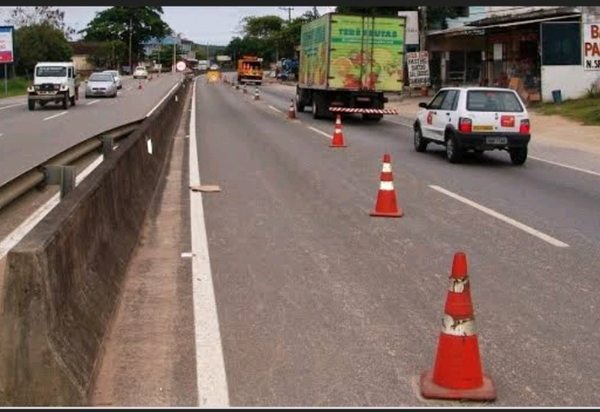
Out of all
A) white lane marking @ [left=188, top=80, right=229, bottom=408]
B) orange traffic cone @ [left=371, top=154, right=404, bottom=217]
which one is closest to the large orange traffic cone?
white lane marking @ [left=188, top=80, right=229, bottom=408]

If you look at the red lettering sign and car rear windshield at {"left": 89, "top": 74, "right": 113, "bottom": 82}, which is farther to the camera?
car rear windshield at {"left": 89, "top": 74, "right": 113, "bottom": 82}

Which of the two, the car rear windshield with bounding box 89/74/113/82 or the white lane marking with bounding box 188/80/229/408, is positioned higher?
the car rear windshield with bounding box 89/74/113/82

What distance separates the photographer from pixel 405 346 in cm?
555

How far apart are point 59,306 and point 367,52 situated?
2504cm

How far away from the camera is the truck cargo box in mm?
28438

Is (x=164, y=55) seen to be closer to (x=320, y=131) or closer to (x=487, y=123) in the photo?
(x=320, y=131)

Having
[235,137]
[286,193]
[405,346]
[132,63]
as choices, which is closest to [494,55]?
[235,137]

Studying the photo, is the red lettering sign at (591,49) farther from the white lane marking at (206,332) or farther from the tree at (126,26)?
the tree at (126,26)

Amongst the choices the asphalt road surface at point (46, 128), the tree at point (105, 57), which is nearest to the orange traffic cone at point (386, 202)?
the asphalt road surface at point (46, 128)

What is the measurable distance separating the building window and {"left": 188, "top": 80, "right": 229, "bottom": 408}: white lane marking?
27645 mm

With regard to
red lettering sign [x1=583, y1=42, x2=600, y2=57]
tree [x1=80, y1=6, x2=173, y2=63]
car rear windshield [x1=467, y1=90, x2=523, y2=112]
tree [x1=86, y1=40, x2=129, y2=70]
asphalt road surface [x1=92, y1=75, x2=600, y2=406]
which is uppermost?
tree [x1=80, y1=6, x2=173, y2=63]

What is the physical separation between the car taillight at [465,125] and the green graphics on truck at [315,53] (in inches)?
520

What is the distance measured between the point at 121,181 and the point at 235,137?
14.1 meters

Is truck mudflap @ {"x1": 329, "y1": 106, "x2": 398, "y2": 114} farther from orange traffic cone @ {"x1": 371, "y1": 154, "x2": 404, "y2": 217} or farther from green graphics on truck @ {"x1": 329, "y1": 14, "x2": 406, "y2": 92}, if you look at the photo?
orange traffic cone @ {"x1": 371, "y1": 154, "x2": 404, "y2": 217}
